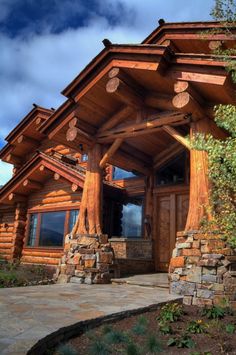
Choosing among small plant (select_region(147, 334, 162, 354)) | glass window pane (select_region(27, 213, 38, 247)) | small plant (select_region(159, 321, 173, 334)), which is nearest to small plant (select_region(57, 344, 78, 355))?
small plant (select_region(147, 334, 162, 354))

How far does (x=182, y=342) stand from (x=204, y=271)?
240 cm

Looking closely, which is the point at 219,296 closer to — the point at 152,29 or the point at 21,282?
the point at 21,282

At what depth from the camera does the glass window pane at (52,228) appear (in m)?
12.2

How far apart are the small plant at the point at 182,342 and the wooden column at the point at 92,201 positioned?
487 cm

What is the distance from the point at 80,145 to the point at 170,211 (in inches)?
138

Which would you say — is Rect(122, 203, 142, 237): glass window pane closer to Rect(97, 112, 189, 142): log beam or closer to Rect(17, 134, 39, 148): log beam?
Rect(97, 112, 189, 142): log beam

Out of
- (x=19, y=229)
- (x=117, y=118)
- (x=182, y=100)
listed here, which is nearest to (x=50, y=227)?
(x=19, y=229)

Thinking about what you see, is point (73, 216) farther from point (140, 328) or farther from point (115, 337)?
point (115, 337)

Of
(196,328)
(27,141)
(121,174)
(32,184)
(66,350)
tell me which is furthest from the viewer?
(27,141)

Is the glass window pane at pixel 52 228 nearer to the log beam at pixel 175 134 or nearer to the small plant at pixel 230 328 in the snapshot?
the log beam at pixel 175 134

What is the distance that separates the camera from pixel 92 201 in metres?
8.62

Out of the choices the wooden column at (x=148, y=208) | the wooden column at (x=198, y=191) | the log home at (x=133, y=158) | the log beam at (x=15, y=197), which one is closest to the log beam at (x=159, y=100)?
the log home at (x=133, y=158)

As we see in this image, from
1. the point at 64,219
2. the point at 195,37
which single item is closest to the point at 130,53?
the point at 195,37

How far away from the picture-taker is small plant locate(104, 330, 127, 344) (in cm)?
353
